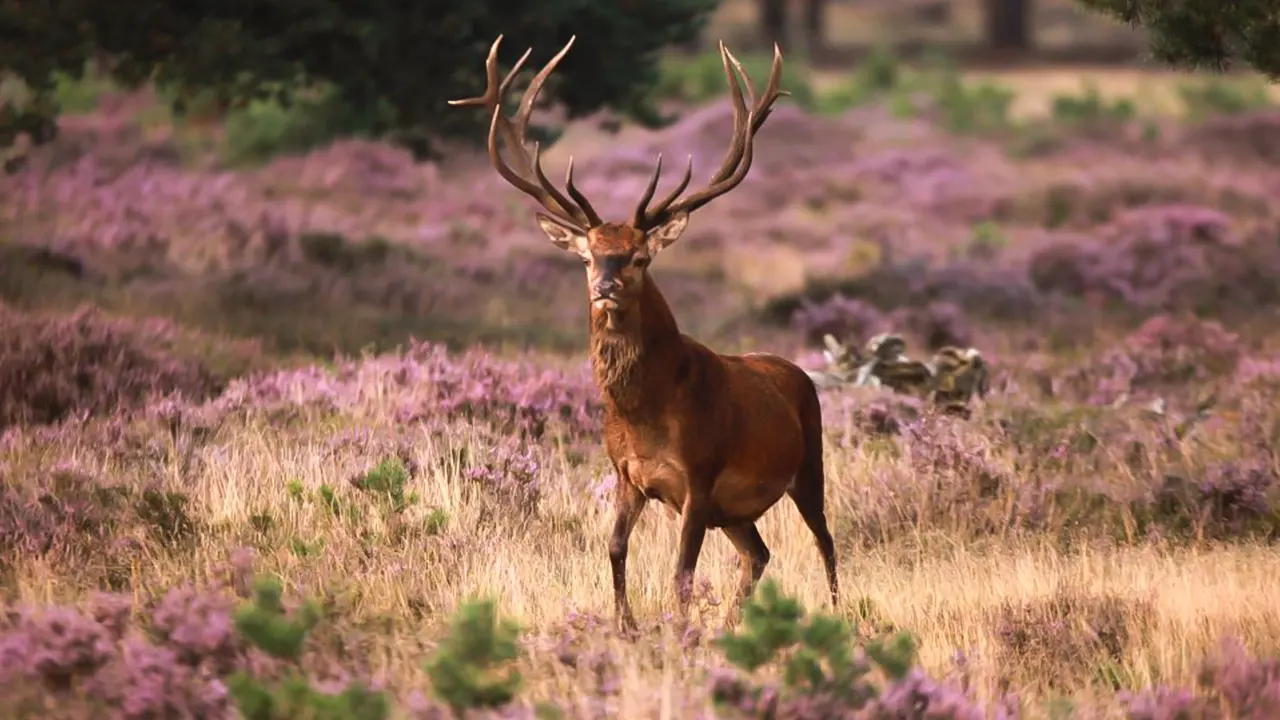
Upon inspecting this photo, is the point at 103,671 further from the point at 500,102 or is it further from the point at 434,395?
the point at 434,395

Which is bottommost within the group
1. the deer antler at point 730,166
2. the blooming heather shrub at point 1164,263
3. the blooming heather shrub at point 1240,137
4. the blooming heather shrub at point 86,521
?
the blooming heather shrub at point 1240,137

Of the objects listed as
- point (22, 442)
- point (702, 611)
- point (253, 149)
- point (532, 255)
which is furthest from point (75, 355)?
point (253, 149)

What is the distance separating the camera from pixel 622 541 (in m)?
7.33

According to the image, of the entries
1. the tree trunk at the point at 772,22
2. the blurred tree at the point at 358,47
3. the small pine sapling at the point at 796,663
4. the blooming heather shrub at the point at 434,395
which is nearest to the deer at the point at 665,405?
the small pine sapling at the point at 796,663

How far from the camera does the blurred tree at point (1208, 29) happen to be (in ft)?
29.8

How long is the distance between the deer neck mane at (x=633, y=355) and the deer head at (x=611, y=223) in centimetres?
5

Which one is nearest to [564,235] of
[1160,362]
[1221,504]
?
[1221,504]

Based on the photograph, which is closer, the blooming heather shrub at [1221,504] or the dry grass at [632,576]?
the dry grass at [632,576]

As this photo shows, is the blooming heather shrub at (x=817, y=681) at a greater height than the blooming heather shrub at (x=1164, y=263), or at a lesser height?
greater

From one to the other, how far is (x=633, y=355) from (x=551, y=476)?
2.53m

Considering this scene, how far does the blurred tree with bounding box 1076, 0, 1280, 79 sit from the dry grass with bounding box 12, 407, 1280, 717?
7.77ft

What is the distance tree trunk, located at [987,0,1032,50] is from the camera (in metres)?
59.6

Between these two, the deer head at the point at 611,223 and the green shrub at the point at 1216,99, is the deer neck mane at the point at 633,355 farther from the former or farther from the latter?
the green shrub at the point at 1216,99

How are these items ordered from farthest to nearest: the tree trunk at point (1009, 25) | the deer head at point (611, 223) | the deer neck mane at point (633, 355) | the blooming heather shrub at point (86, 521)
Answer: the tree trunk at point (1009, 25)
the blooming heather shrub at point (86, 521)
the deer neck mane at point (633, 355)
the deer head at point (611, 223)
